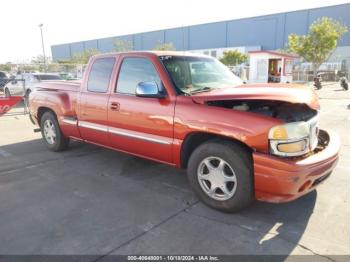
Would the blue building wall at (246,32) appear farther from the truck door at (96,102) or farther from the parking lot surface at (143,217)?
the parking lot surface at (143,217)

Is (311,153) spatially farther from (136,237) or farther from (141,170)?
(141,170)


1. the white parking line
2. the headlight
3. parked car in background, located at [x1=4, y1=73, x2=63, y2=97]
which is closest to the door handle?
the headlight

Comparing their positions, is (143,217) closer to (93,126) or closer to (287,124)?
(287,124)

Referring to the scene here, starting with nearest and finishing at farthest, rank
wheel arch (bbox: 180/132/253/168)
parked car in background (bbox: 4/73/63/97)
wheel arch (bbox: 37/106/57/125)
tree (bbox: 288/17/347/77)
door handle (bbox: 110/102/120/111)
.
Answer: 1. wheel arch (bbox: 180/132/253/168)
2. door handle (bbox: 110/102/120/111)
3. wheel arch (bbox: 37/106/57/125)
4. parked car in background (bbox: 4/73/63/97)
5. tree (bbox: 288/17/347/77)

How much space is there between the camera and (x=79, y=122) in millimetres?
5285

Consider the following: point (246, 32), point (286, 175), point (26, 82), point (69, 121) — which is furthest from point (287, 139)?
point (246, 32)

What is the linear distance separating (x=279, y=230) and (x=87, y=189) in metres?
2.55

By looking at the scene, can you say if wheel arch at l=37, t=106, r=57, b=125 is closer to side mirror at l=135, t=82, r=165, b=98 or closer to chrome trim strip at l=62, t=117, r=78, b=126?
chrome trim strip at l=62, t=117, r=78, b=126

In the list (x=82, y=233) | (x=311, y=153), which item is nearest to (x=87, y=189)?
(x=82, y=233)

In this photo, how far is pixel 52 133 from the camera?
606cm

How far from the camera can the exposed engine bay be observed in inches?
132

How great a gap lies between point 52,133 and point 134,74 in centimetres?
266

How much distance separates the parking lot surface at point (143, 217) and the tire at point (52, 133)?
84cm

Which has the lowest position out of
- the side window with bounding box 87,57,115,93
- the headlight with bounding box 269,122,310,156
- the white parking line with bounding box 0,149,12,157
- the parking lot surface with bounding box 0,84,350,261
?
the white parking line with bounding box 0,149,12,157
